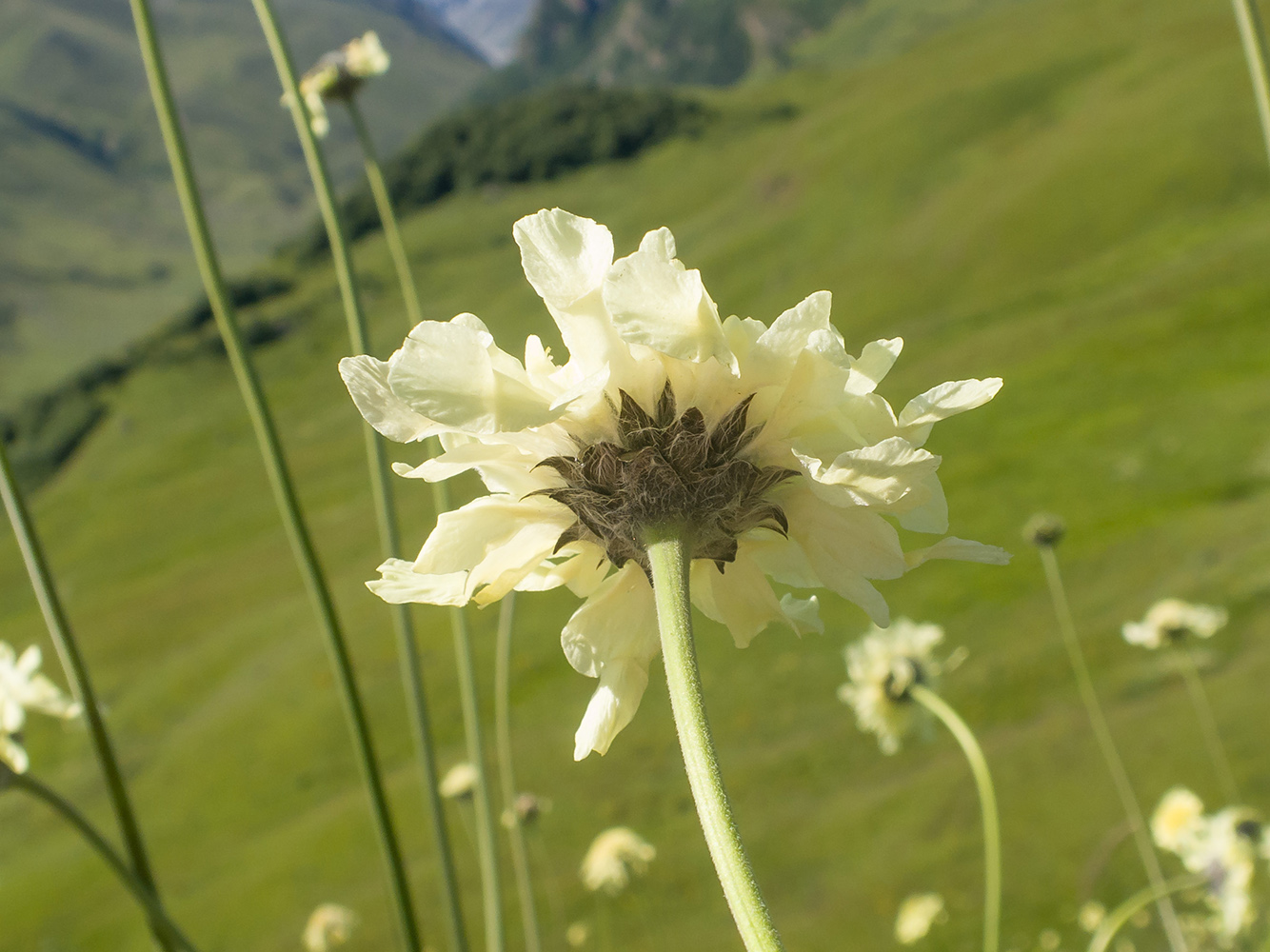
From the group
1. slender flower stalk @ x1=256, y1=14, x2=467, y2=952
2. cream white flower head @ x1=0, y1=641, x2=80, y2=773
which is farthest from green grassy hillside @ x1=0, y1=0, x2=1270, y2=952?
cream white flower head @ x1=0, y1=641, x2=80, y2=773

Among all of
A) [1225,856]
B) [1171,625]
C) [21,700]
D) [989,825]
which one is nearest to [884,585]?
[1171,625]

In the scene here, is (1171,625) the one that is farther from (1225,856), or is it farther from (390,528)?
(390,528)

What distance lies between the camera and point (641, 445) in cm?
81

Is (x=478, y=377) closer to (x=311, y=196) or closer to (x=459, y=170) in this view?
(x=459, y=170)

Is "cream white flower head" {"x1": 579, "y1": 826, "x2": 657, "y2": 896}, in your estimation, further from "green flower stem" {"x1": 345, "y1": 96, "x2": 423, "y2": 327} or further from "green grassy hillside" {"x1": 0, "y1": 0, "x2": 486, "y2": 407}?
"green grassy hillside" {"x1": 0, "y1": 0, "x2": 486, "y2": 407}

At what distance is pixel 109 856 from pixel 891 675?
220 cm

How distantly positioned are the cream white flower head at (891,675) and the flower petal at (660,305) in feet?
7.24

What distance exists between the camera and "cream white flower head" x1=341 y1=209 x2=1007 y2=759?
754 millimetres

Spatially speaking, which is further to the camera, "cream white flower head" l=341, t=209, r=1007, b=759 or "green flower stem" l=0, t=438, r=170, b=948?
"green flower stem" l=0, t=438, r=170, b=948

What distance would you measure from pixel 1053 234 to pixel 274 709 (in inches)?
1227

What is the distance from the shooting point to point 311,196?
516ft

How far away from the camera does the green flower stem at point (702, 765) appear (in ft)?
1.84

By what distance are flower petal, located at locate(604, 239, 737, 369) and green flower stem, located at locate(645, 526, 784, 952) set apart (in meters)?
0.16

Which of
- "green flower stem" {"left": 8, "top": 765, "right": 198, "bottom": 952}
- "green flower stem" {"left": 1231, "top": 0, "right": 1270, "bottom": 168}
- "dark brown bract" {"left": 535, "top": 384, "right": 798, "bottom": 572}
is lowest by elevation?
"green flower stem" {"left": 8, "top": 765, "right": 198, "bottom": 952}
